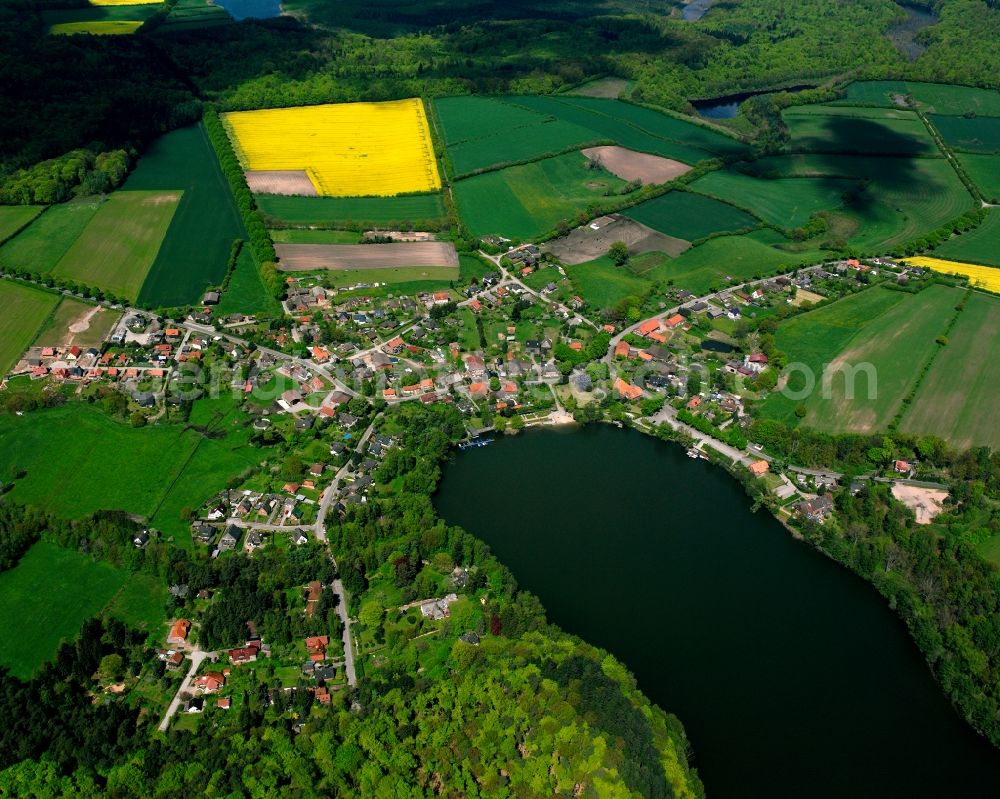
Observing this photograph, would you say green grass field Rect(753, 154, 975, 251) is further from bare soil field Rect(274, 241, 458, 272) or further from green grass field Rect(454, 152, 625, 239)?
bare soil field Rect(274, 241, 458, 272)

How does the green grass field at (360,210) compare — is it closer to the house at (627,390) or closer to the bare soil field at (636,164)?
the bare soil field at (636,164)

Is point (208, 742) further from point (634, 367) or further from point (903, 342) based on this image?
point (903, 342)

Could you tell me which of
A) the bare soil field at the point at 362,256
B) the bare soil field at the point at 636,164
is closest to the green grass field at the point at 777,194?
the bare soil field at the point at 636,164

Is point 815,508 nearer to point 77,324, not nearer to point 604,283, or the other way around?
point 604,283

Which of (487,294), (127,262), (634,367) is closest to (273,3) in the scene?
(127,262)

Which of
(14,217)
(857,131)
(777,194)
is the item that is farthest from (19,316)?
(857,131)

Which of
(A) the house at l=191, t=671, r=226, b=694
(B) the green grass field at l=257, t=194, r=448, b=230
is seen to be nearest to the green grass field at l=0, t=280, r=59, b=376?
(B) the green grass field at l=257, t=194, r=448, b=230
